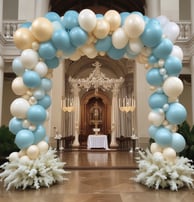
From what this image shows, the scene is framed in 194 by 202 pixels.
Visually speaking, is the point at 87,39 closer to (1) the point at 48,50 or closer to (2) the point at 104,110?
(1) the point at 48,50

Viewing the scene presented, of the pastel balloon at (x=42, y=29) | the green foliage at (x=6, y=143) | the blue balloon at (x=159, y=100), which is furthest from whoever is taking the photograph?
the green foliage at (x=6, y=143)

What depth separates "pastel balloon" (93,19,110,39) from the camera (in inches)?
179

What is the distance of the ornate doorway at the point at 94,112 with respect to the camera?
65.5 ft

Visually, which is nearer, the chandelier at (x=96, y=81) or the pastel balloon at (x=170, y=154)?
the pastel balloon at (x=170, y=154)

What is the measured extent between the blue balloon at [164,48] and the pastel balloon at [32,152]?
2.69m

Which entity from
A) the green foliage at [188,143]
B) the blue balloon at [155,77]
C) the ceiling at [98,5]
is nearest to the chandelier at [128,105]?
the ceiling at [98,5]

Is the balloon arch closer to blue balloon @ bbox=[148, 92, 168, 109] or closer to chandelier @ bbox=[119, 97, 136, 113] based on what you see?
blue balloon @ bbox=[148, 92, 168, 109]

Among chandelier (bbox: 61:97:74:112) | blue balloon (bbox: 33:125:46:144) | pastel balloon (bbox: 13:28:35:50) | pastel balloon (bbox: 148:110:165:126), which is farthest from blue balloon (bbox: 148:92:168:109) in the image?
chandelier (bbox: 61:97:74:112)

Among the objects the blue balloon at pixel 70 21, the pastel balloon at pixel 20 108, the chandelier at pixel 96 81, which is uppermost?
the chandelier at pixel 96 81

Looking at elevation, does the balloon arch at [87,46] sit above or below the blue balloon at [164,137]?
above

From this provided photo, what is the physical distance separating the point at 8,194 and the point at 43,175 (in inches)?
24.6

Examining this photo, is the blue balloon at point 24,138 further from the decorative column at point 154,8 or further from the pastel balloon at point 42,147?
the decorative column at point 154,8

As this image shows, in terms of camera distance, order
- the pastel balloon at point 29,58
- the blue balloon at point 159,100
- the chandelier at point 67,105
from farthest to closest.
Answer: the chandelier at point 67,105
the blue balloon at point 159,100
the pastel balloon at point 29,58

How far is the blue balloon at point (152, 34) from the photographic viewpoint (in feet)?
14.6
